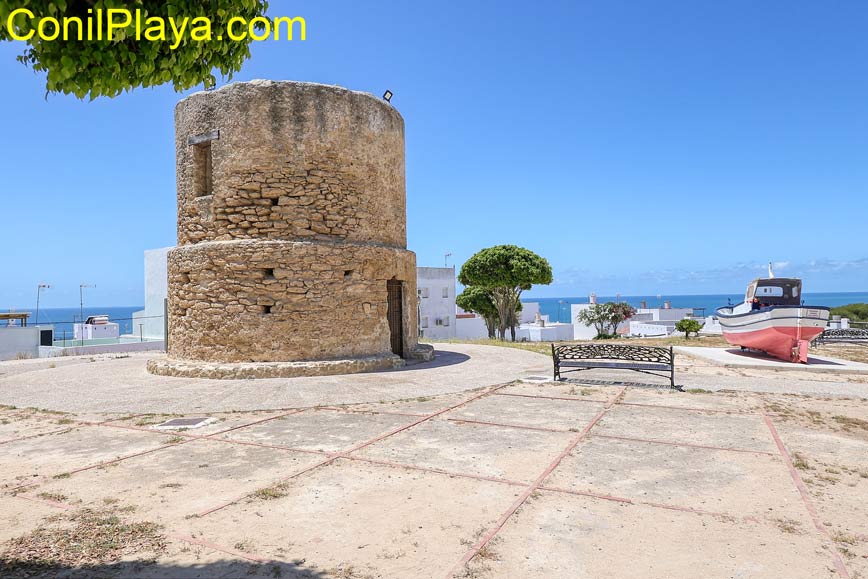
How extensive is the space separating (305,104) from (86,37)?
876cm

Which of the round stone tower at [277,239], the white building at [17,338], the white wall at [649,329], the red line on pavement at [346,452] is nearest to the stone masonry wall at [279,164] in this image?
the round stone tower at [277,239]

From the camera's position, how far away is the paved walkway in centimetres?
816

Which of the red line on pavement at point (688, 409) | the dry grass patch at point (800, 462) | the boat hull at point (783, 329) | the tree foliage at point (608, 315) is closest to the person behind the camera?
the dry grass patch at point (800, 462)

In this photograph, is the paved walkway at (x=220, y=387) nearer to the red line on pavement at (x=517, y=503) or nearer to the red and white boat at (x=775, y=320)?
the red line on pavement at (x=517, y=503)

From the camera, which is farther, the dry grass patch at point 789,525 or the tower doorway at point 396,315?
the tower doorway at point 396,315

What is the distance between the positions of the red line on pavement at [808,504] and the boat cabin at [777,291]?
1122 centimetres

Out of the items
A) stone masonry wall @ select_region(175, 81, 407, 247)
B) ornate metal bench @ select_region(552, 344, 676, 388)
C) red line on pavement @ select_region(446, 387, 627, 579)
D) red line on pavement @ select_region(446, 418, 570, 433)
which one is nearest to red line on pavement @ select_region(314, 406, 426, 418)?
red line on pavement @ select_region(446, 418, 570, 433)

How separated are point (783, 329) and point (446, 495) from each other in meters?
12.3

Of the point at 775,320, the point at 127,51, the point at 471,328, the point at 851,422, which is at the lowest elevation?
the point at 471,328

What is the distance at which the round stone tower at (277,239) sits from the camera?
1124cm

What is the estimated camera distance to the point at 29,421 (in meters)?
7.19

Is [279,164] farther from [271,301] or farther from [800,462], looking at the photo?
[800,462]

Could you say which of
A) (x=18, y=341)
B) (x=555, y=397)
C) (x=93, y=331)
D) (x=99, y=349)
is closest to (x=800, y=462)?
(x=555, y=397)

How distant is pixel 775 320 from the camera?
520 inches
